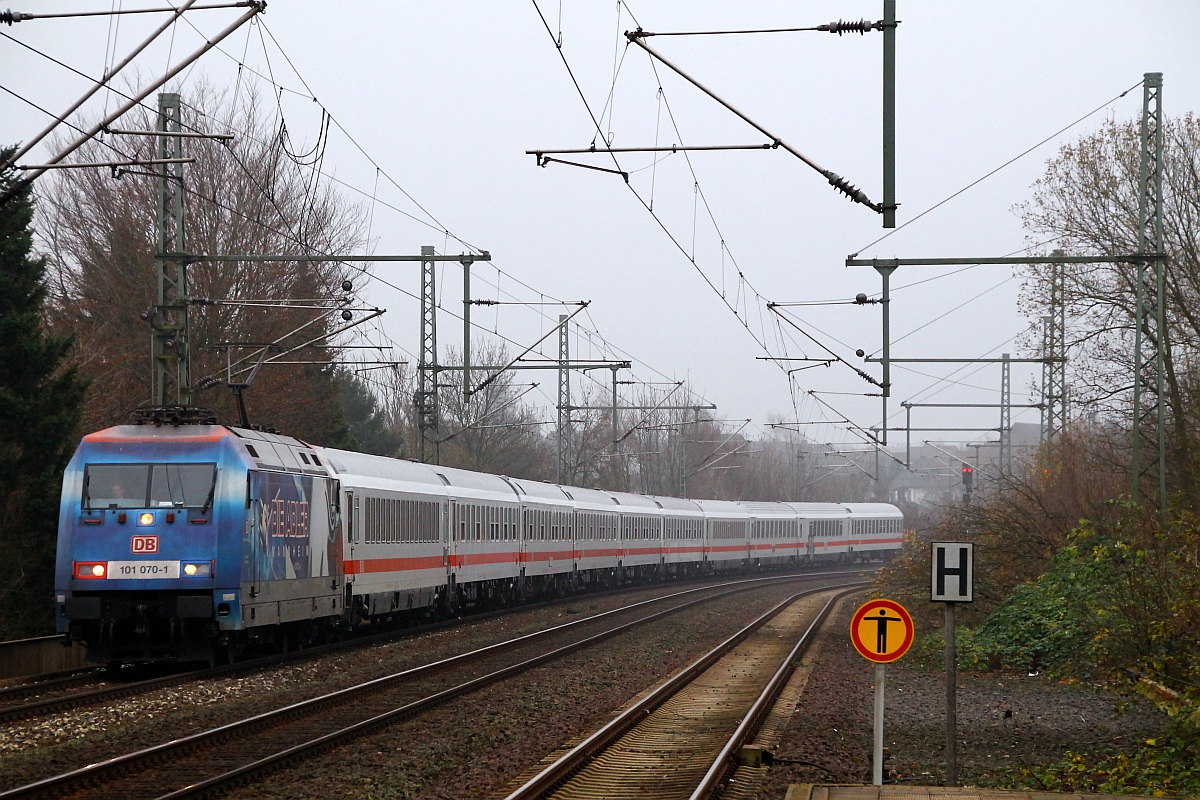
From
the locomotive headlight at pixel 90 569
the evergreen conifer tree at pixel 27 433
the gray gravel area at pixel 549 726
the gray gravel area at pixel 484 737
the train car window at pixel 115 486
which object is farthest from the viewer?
the evergreen conifer tree at pixel 27 433

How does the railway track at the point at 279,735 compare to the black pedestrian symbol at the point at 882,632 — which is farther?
the black pedestrian symbol at the point at 882,632

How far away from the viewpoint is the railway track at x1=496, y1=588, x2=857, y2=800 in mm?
11320

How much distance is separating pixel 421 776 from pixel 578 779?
132 cm

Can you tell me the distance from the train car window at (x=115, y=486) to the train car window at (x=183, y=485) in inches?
4.9

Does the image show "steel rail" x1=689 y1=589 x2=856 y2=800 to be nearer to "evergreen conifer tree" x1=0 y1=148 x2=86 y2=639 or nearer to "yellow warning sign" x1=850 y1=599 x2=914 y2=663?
"yellow warning sign" x1=850 y1=599 x2=914 y2=663

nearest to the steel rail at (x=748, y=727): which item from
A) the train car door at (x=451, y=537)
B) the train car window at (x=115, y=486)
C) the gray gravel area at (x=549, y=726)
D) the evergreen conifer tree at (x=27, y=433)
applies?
the gray gravel area at (x=549, y=726)

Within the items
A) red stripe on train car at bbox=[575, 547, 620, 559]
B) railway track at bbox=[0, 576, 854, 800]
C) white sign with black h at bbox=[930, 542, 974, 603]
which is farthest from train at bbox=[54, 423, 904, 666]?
red stripe on train car at bbox=[575, 547, 620, 559]

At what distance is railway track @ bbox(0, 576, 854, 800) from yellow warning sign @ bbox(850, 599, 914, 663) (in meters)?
4.99

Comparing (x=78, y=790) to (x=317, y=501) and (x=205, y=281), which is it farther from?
(x=205, y=281)

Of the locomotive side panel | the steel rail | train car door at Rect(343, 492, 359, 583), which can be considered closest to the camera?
the steel rail

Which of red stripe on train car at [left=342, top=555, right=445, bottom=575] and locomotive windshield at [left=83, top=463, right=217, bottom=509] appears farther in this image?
red stripe on train car at [left=342, top=555, right=445, bottom=575]

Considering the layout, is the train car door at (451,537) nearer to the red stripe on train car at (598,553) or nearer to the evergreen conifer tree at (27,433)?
the evergreen conifer tree at (27,433)

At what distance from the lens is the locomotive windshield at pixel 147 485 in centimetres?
1800

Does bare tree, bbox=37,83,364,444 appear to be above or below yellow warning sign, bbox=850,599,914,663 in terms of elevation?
above
